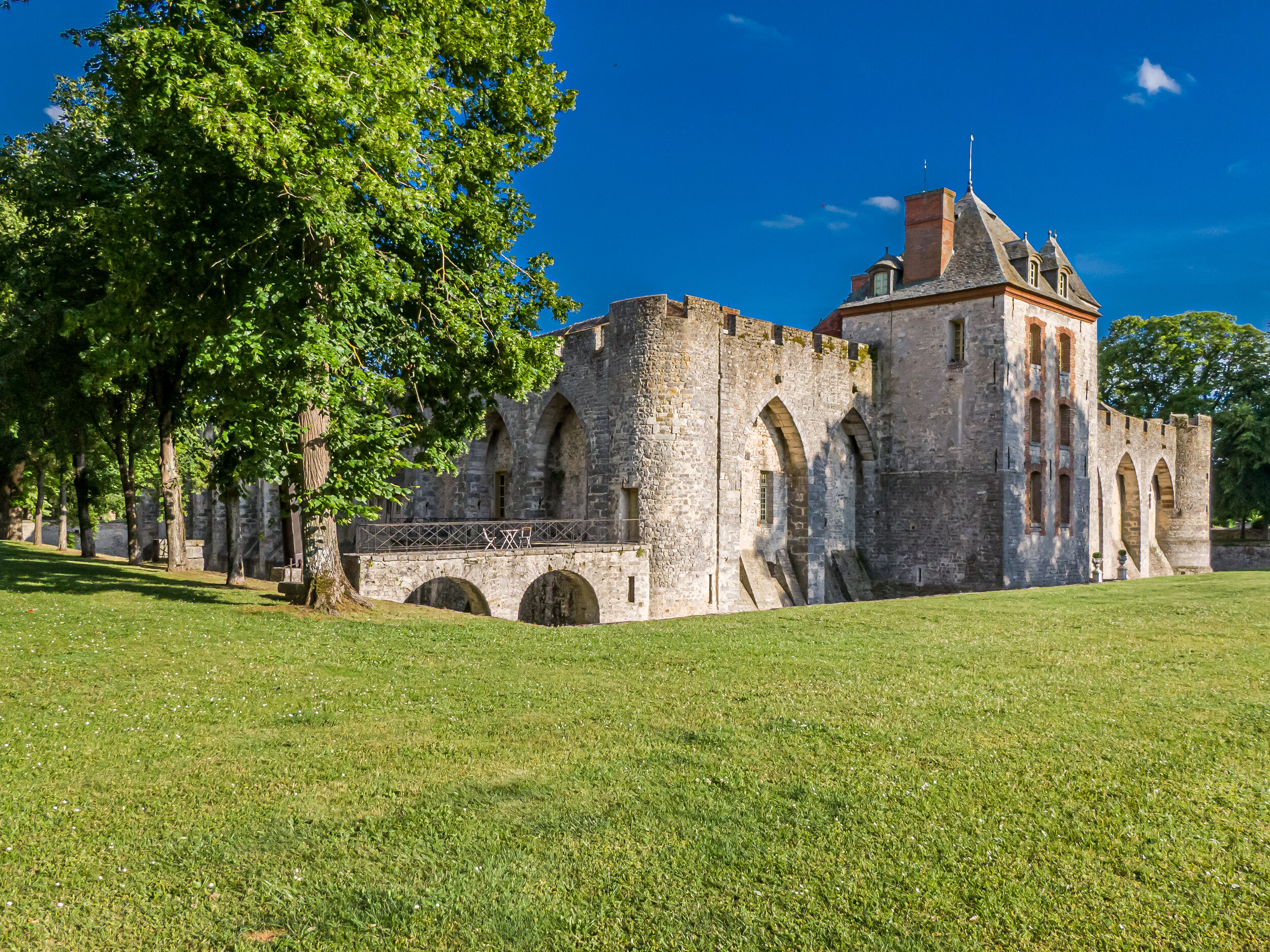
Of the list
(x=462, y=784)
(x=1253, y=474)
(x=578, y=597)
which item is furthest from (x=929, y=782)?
(x=1253, y=474)

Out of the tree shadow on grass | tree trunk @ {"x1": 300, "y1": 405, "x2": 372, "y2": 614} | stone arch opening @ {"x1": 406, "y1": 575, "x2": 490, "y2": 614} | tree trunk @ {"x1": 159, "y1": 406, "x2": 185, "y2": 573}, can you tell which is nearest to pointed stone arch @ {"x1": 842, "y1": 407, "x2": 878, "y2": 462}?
stone arch opening @ {"x1": 406, "y1": 575, "x2": 490, "y2": 614}

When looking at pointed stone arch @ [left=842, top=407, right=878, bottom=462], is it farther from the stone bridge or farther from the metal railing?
the stone bridge

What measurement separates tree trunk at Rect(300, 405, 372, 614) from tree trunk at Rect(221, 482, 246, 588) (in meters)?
4.36

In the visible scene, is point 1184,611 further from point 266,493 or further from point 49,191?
point 266,493

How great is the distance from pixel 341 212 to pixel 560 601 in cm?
1367

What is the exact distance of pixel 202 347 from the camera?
34.6ft

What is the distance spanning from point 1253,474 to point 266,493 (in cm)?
4487

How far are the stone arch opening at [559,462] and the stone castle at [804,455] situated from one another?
6 cm

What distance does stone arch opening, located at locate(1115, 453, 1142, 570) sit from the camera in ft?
128

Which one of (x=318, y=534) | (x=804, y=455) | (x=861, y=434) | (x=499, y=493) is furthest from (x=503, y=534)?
(x=861, y=434)

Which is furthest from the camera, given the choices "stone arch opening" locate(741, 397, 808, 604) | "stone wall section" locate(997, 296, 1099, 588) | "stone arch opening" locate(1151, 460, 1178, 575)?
"stone arch opening" locate(1151, 460, 1178, 575)

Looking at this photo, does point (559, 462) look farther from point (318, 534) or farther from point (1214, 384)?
point (1214, 384)

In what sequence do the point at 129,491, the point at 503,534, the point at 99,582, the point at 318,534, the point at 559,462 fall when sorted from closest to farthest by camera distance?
the point at 318,534, the point at 99,582, the point at 503,534, the point at 129,491, the point at 559,462

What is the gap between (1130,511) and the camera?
3944cm
